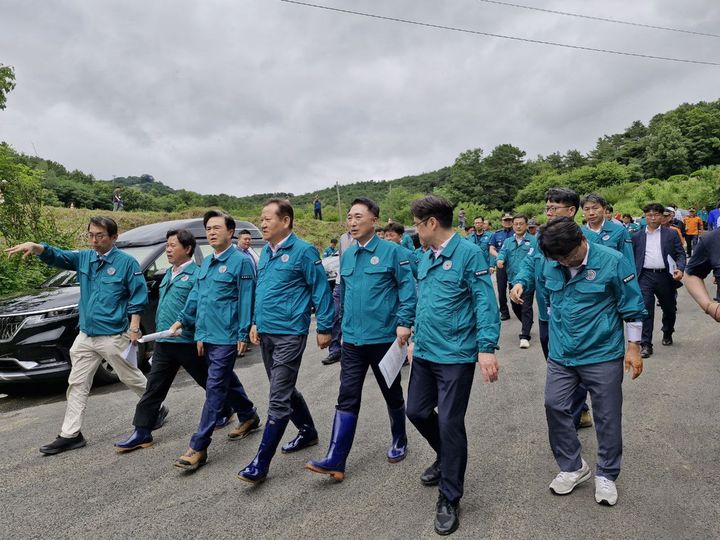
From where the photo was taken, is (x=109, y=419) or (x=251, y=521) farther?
(x=109, y=419)

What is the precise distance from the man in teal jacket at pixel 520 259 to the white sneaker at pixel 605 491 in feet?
13.5

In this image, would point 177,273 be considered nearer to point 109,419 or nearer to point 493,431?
point 109,419

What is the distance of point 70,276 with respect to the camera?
6801 millimetres

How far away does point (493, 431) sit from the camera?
4.09 m

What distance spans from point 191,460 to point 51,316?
10.8 feet

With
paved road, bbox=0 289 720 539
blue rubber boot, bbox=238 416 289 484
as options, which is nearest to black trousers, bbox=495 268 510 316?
paved road, bbox=0 289 720 539

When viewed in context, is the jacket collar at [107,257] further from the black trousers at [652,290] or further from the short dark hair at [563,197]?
the black trousers at [652,290]

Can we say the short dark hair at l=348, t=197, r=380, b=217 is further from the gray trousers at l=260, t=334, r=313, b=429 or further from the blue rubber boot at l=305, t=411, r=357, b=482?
the blue rubber boot at l=305, t=411, r=357, b=482

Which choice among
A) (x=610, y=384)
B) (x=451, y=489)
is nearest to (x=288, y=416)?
(x=451, y=489)

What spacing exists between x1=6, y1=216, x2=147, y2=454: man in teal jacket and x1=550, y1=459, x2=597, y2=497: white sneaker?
12.1ft

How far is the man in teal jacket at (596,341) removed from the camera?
9.63 feet

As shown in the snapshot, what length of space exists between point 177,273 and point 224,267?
0.65 metres

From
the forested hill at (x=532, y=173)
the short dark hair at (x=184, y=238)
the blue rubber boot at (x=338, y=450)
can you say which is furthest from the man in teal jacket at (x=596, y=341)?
the forested hill at (x=532, y=173)

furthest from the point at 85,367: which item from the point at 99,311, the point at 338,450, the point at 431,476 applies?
the point at 431,476
